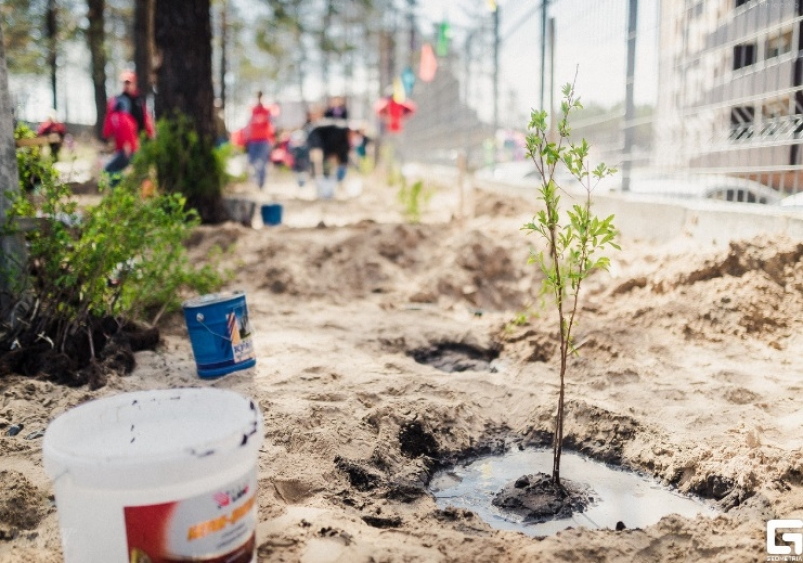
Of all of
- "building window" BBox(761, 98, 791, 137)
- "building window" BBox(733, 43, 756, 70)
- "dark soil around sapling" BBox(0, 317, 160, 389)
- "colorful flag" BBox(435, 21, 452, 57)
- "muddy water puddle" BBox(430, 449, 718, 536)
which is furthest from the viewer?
"colorful flag" BBox(435, 21, 452, 57)

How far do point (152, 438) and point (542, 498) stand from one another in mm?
1318

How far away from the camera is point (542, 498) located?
7.81ft

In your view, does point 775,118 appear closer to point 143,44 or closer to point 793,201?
point 793,201

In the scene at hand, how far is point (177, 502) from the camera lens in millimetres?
1495

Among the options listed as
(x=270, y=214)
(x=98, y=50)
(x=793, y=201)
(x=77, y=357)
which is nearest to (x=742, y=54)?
(x=793, y=201)

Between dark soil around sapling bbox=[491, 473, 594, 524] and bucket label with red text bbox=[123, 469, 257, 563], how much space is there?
3.62 ft

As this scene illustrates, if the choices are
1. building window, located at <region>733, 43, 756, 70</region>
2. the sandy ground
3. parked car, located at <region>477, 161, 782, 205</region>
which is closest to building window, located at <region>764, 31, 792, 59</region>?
building window, located at <region>733, 43, 756, 70</region>

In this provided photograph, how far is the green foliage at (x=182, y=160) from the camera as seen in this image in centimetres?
753

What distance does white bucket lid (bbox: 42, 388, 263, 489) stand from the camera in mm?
1475

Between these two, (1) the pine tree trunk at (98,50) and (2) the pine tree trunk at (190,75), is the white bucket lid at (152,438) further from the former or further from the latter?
(1) the pine tree trunk at (98,50)

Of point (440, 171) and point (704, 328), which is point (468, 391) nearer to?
point (704, 328)

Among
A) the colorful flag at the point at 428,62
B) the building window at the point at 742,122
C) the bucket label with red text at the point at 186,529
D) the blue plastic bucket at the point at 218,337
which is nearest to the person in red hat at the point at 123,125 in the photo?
the colorful flag at the point at 428,62

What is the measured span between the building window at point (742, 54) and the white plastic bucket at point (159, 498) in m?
5.34

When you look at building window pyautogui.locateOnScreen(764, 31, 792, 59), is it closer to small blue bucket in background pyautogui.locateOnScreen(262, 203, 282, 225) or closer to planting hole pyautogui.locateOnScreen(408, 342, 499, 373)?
planting hole pyautogui.locateOnScreen(408, 342, 499, 373)
